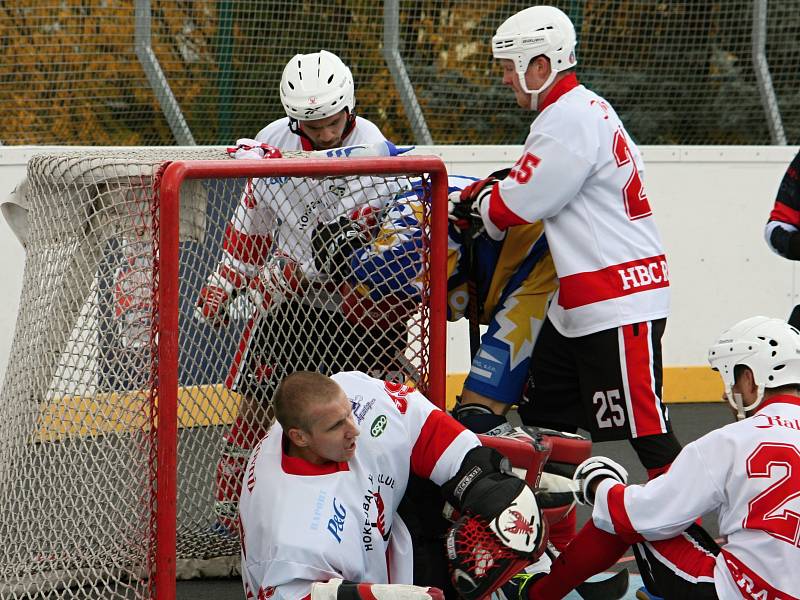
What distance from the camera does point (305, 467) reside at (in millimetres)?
3328

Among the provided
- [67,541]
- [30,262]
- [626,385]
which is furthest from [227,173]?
[626,385]

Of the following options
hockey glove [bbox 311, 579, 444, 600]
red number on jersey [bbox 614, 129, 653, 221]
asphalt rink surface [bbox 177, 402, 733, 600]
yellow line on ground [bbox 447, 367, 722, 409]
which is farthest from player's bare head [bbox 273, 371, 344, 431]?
yellow line on ground [bbox 447, 367, 722, 409]

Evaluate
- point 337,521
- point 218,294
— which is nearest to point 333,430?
point 337,521

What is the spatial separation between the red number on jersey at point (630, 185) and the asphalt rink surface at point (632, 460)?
1137 millimetres

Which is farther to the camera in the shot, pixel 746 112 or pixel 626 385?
pixel 746 112

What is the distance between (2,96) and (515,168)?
3125mm

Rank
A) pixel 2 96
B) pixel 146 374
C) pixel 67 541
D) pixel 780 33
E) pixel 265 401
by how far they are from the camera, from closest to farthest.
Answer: pixel 146 374 → pixel 67 541 → pixel 265 401 → pixel 2 96 → pixel 780 33

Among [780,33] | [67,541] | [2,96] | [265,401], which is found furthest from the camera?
[780,33]

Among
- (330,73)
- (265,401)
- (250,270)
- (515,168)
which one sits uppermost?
(330,73)

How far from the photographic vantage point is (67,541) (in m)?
3.71

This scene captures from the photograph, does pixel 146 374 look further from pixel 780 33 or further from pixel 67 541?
pixel 780 33

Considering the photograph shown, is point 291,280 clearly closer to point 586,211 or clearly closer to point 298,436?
point 298,436

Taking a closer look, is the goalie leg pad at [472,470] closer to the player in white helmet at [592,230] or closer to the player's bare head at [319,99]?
the player in white helmet at [592,230]

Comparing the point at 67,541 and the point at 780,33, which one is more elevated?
the point at 780,33
